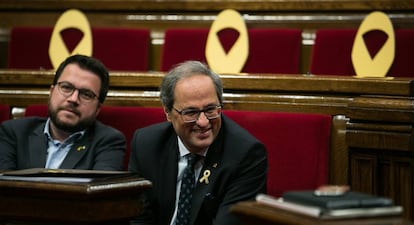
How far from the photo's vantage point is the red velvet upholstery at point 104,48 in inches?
79.4

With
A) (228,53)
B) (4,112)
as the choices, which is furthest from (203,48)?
(4,112)

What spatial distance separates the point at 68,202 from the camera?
1.04m

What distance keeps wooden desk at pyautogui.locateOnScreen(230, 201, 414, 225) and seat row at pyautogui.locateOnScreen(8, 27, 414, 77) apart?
0.90 meters

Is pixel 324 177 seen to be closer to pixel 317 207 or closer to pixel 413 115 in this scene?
pixel 413 115

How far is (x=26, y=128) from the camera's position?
5.24 ft

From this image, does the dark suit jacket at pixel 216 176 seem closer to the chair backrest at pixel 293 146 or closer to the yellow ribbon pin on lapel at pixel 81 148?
the chair backrest at pixel 293 146

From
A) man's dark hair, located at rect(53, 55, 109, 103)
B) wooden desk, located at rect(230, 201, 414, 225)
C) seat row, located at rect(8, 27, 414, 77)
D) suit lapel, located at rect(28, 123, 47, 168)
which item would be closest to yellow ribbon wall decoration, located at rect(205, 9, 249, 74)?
seat row, located at rect(8, 27, 414, 77)

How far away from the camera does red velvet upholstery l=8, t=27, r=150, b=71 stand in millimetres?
2018

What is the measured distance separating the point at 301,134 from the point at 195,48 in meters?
0.61

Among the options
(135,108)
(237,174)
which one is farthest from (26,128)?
(237,174)

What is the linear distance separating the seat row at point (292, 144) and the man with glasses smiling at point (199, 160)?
0.11 meters

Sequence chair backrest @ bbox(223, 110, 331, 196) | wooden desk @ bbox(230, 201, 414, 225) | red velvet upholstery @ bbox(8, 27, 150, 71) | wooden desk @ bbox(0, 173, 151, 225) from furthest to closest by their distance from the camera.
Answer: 1. red velvet upholstery @ bbox(8, 27, 150, 71)
2. chair backrest @ bbox(223, 110, 331, 196)
3. wooden desk @ bbox(0, 173, 151, 225)
4. wooden desk @ bbox(230, 201, 414, 225)

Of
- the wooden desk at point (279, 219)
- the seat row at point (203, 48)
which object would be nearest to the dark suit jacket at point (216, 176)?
the wooden desk at point (279, 219)

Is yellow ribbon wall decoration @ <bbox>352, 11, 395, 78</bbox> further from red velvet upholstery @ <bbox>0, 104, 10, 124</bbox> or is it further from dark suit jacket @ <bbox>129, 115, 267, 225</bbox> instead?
red velvet upholstery @ <bbox>0, 104, 10, 124</bbox>
